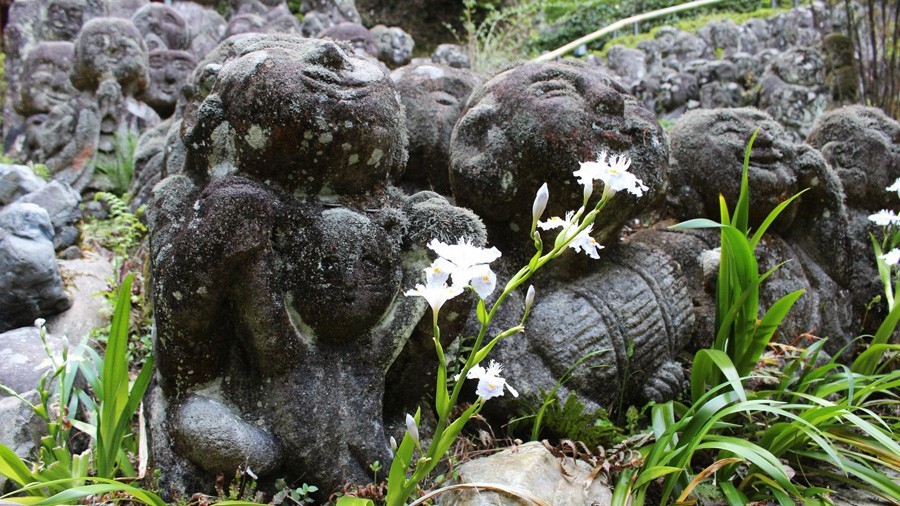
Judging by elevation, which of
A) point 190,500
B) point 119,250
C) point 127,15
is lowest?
point 190,500

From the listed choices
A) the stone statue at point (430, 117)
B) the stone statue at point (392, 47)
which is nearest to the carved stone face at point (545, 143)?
the stone statue at point (430, 117)

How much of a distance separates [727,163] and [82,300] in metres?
2.95

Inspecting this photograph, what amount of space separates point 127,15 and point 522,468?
8.38 meters

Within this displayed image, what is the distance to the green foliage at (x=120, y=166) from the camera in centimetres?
523

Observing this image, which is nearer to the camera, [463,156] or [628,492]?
[628,492]

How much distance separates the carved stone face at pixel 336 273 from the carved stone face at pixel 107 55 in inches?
168

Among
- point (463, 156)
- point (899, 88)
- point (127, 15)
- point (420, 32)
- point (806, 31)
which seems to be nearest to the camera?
point (463, 156)

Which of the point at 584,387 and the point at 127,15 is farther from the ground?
the point at 127,15

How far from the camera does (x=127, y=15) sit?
8.51m

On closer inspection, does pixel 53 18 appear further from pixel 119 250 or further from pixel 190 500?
pixel 190 500

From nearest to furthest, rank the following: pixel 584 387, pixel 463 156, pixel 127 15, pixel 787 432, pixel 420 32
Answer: pixel 787 432 → pixel 584 387 → pixel 463 156 → pixel 127 15 → pixel 420 32

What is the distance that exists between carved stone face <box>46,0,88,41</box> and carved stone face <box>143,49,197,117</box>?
160 centimetres

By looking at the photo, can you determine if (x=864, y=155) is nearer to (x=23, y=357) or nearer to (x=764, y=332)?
(x=764, y=332)

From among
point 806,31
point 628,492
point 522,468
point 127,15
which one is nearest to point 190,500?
point 522,468
